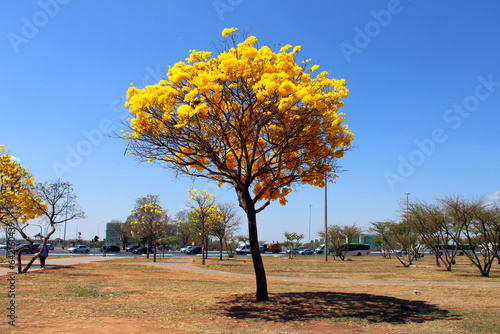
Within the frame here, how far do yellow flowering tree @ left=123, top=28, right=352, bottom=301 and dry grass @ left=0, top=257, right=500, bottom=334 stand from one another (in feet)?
5.71

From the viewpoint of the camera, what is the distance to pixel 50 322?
25.3ft

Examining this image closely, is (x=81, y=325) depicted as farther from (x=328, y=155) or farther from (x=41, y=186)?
(x=41, y=186)

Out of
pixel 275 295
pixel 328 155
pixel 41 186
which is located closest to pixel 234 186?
pixel 328 155

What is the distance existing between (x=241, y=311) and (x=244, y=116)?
201 inches

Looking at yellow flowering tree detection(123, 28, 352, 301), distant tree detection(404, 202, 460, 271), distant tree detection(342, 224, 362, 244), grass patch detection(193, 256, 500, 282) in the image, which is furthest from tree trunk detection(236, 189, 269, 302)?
distant tree detection(342, 224, 362, 244)

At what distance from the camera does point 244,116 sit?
10695 millimetres

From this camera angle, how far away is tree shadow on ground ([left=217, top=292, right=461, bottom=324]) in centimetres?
903

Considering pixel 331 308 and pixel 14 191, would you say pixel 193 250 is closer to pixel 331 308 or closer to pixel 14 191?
pixel 14 191

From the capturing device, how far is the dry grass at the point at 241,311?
307 inches

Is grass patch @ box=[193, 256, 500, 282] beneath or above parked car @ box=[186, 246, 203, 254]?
above

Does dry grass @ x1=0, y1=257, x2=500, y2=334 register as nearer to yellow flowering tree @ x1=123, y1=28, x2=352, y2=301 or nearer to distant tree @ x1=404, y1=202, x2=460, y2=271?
yellow flowering tree @ x1=123, y1=28, x2=352, y2=301

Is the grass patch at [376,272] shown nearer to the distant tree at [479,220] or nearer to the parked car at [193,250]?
the distant tree at [479,220]

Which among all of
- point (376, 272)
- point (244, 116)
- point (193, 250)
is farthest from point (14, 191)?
point (193, 250)

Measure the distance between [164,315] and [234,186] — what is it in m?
4.06
